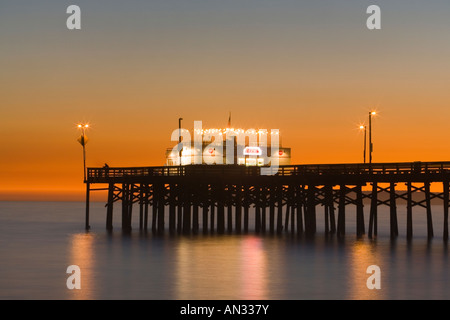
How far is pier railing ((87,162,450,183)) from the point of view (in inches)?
2151

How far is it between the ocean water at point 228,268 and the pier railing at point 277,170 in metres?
4.53

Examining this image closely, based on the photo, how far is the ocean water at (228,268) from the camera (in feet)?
124

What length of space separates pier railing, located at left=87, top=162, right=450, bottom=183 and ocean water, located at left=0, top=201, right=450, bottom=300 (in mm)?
4532

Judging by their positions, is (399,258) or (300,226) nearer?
(399,258)

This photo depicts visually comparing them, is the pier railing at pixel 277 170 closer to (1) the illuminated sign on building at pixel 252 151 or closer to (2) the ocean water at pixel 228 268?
(2) the ocean water at pixel 228 268

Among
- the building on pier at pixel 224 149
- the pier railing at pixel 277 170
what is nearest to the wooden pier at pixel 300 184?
the pier railing at pixel 277 170

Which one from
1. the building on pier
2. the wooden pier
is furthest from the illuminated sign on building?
the wooden pier

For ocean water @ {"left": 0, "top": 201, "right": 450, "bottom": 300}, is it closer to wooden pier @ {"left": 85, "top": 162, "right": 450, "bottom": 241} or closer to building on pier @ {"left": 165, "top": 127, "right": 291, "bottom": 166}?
wooden pier @ {"left": 85, "top": 162, "right": 450, "bottom": 241}

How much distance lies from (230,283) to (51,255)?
18558 mm

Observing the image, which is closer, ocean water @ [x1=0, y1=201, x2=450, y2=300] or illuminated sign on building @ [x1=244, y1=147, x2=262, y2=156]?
ocean water @ [x1=0, y1=201, x2=450, y2=300]

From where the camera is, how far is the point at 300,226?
219ft

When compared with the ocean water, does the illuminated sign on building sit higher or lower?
higher
